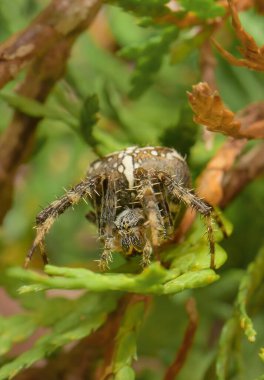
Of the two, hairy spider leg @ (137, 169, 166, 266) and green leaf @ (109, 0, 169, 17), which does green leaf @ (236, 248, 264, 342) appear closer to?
hairy spider leg @ (137, 169, 166, 266)

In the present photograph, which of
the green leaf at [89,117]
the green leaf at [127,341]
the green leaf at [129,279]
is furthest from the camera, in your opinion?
the green leaf at [89,117]

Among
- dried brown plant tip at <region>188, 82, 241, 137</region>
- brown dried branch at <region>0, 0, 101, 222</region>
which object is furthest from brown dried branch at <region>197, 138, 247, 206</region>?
brown dried branch at <region>0, 0, 101, 222</region>

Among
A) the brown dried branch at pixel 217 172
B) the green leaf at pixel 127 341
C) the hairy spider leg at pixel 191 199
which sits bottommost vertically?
the brown dried branch at pixel 217 172

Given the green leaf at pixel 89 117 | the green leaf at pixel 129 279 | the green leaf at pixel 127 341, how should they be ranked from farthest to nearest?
the green leaf at pixel 89 117 → the green leaf at pixel 127 341 → the green leaf at pixel 129 279

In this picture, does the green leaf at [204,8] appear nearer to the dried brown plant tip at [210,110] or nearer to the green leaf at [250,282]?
the dried brown plant tip at [210,110]

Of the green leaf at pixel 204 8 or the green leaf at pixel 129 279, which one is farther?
the green leaf at pixel 204 8

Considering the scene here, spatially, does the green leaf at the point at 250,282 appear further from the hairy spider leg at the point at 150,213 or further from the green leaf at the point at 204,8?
the green leaf at the point at 204,8

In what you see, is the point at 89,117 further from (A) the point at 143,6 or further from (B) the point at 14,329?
(B) the point at 14,329

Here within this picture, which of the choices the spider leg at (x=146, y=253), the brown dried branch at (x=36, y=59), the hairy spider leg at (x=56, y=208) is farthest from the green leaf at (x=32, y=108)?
the spider leg at (x=146, y=253)

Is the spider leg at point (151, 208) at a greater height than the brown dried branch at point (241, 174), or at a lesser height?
greater
